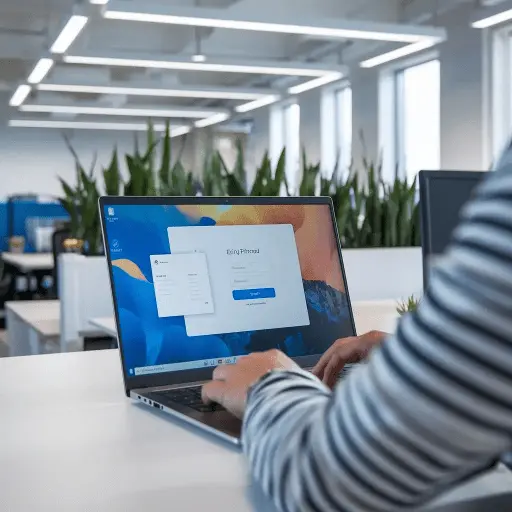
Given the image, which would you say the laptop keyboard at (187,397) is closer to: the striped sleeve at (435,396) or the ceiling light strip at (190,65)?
the striped sleeve at (435,396)

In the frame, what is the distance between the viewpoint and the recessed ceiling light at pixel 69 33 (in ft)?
14.6

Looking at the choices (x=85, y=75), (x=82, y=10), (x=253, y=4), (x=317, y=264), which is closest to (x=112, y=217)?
(x=317, y=264)

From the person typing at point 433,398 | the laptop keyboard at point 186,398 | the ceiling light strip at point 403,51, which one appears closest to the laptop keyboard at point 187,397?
the laptop keyboard at point 186,398

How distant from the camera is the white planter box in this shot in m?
2.64

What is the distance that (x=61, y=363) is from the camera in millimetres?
1102

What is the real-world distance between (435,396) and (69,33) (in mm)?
4724

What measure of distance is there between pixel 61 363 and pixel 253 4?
19.3 ft

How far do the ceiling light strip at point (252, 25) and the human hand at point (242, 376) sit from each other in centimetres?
372

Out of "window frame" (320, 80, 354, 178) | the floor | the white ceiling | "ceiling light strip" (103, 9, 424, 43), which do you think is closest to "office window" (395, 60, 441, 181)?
the white ceiling

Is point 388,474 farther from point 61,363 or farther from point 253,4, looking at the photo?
point 253,4

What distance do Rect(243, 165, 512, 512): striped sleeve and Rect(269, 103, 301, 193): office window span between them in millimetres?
8944

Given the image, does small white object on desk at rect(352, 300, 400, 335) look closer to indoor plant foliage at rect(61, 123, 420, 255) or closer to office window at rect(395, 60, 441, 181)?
indoor plant foliage at rect(61, 123, 420, 255)

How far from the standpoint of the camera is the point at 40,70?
613 cm

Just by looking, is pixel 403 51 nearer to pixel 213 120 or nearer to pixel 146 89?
pixel 146 89
